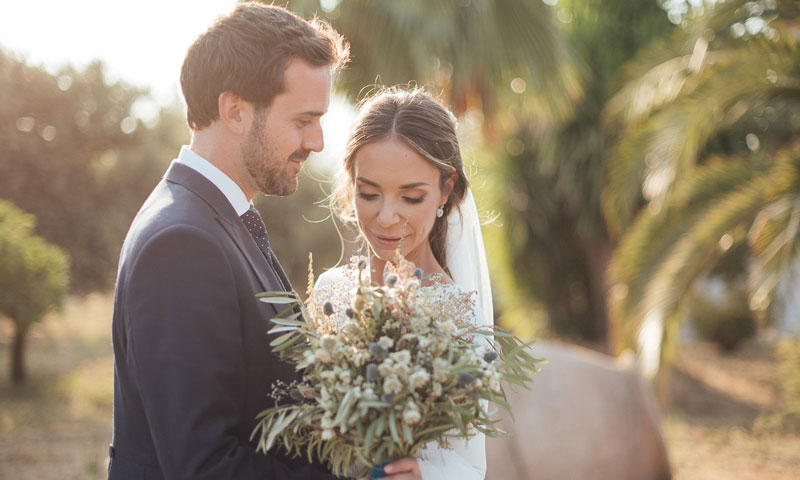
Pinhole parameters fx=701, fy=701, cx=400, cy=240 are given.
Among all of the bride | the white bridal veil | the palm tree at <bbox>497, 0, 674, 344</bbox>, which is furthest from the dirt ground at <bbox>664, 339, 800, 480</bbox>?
the bride

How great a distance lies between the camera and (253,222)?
2227 millimetres

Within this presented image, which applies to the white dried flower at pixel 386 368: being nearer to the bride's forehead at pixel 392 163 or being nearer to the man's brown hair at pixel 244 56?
the man's brown hair at pixel 244 56

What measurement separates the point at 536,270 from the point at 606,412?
9679 mm

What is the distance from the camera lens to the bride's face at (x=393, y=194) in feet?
8.30

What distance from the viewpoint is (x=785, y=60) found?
19.7 feet

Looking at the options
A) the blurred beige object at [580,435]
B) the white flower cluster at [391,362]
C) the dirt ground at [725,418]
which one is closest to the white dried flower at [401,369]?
the white flower cluster at [391,362]

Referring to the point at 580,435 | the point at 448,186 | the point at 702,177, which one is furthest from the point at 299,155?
the point at 702,177

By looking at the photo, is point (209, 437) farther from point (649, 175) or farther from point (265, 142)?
point (649, 175)

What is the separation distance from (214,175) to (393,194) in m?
0.70

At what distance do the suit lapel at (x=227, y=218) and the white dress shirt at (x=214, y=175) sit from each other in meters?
0.03

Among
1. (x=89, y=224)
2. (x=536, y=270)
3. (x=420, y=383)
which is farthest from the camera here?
(x=536, y=270)

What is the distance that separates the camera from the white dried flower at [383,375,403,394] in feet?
5.26

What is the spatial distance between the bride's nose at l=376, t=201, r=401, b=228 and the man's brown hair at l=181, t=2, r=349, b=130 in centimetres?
59

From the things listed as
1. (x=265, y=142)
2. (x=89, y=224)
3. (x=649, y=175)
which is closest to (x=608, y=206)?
(x=649, y=175)
